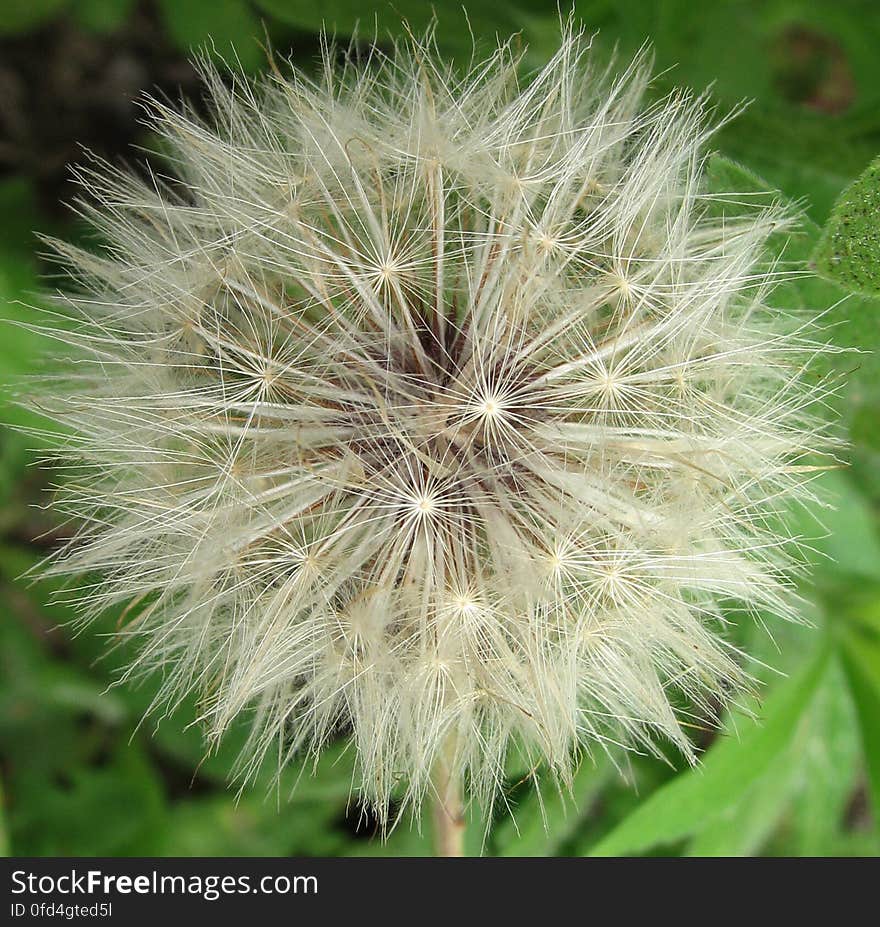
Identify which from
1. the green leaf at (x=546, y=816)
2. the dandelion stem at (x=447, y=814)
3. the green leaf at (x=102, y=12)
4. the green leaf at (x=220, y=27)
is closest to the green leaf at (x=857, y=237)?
the green leaf at (x=546, y=816)

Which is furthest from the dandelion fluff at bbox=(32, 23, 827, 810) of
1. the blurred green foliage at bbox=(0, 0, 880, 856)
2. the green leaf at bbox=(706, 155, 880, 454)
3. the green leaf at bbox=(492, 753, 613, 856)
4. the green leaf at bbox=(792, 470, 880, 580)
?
the green leaf at bbox=(792, 470, 880, 580)

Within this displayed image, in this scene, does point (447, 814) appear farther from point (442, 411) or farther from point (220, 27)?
point (220, 27)

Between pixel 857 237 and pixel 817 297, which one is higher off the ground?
pixel 857 237

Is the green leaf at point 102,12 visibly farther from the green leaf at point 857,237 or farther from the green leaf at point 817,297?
the green leaf at point 857,237

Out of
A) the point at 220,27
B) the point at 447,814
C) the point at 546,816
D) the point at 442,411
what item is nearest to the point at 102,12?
the point at 220,27

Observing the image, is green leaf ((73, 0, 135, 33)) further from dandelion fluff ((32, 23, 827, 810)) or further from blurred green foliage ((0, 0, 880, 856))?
dandelion fluff ((32, 23, 827, 810))

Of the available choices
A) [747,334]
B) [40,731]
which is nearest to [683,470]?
[747,334]

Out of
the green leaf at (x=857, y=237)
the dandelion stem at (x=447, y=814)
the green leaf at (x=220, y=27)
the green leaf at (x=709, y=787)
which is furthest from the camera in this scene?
the green leaf at (x=220, y=27)
